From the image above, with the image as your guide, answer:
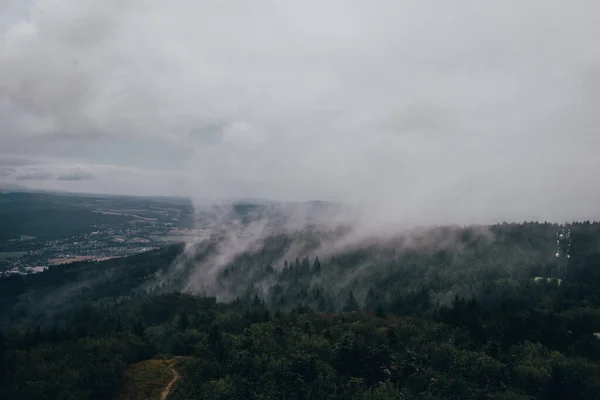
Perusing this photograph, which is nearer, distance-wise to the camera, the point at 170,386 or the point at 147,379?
the point at 170,386

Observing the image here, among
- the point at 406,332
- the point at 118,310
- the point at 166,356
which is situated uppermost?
the point at 406,332

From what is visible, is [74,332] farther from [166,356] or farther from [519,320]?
[519,320]

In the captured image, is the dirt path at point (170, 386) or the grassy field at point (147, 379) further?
the grassy field at point (147, 379)

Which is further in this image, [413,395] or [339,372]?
[339,372]

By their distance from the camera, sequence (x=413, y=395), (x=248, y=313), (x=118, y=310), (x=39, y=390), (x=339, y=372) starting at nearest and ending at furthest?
(x=39, y=390) < (x=413, y=395) < (x=339, y=372) < (x=248, y=313) < (x=118, y=310)

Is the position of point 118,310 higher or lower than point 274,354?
lower

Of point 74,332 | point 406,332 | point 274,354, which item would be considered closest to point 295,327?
point 274,354

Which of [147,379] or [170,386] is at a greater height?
[170,386]

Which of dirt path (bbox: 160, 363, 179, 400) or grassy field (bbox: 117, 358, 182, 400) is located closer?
dirt path (bbox: 160, 363, 179, 400)
